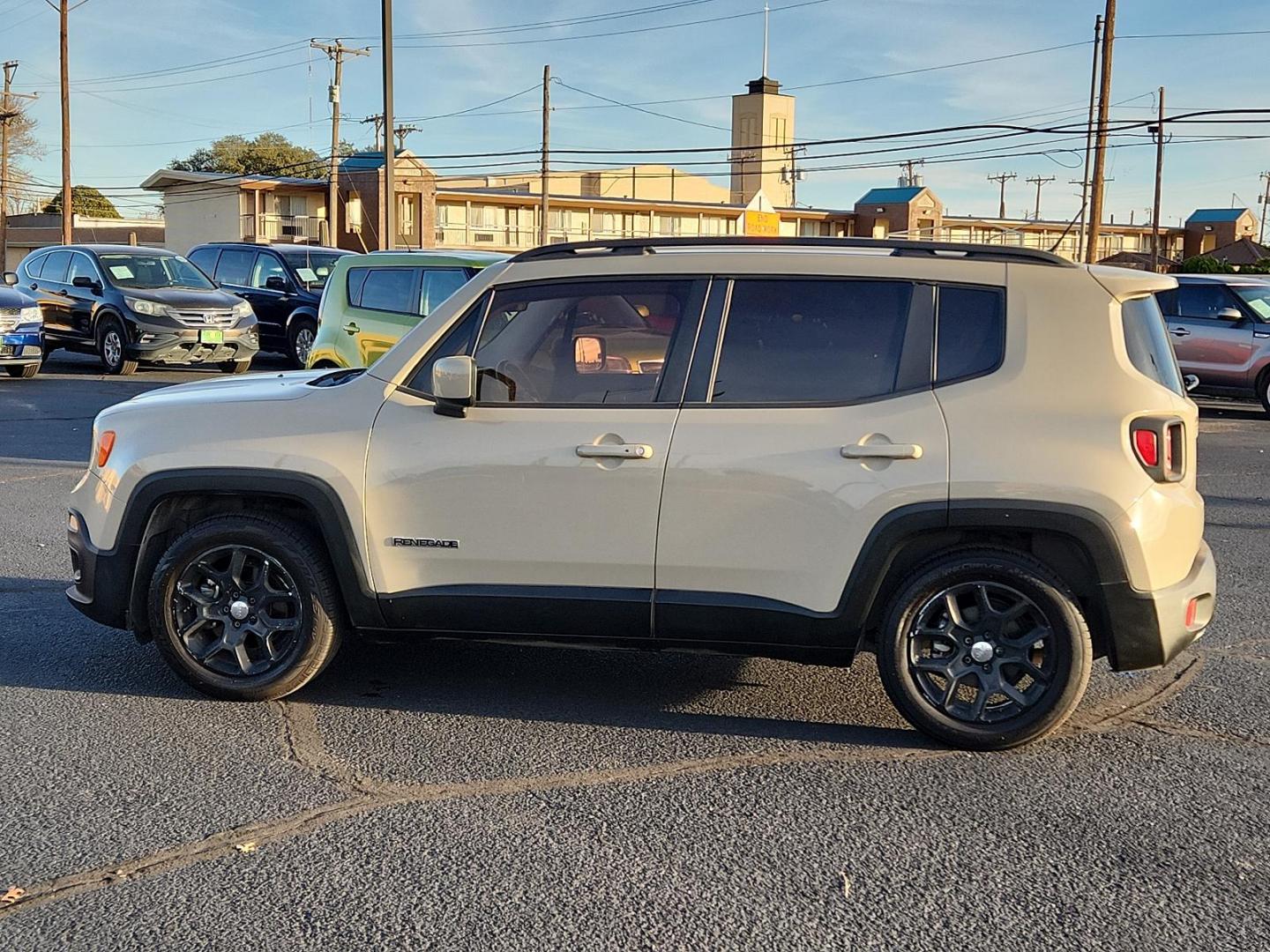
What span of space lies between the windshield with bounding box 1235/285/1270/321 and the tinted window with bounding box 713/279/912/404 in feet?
46.2

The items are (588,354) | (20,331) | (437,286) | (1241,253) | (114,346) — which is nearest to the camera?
(588,354)

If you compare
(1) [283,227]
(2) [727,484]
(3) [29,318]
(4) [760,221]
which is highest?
(1) [283,227]

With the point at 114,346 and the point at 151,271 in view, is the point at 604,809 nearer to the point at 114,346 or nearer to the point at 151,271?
the point at 114,346

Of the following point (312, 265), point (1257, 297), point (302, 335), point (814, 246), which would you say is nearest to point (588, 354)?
point (814, 246)

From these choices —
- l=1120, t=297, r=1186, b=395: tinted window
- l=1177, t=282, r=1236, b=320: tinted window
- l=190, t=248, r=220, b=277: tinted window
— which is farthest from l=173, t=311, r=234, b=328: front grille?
l=1120, t=297, r=1186, b=395: tinted window

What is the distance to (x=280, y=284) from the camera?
2106cm

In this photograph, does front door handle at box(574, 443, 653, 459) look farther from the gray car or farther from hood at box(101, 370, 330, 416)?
the gray car

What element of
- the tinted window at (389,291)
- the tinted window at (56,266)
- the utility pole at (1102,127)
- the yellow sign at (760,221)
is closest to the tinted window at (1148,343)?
the tinted window at (389,291)

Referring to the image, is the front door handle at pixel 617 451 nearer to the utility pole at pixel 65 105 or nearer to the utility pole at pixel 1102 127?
the utility pole at pixel 1102 127

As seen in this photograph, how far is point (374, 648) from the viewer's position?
5.78 m

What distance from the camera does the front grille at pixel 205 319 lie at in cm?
1875

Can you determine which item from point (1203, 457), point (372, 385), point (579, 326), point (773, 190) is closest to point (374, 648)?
point (372, 385)

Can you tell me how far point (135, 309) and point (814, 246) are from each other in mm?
16186

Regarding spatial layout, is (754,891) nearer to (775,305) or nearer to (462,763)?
(462,763)
